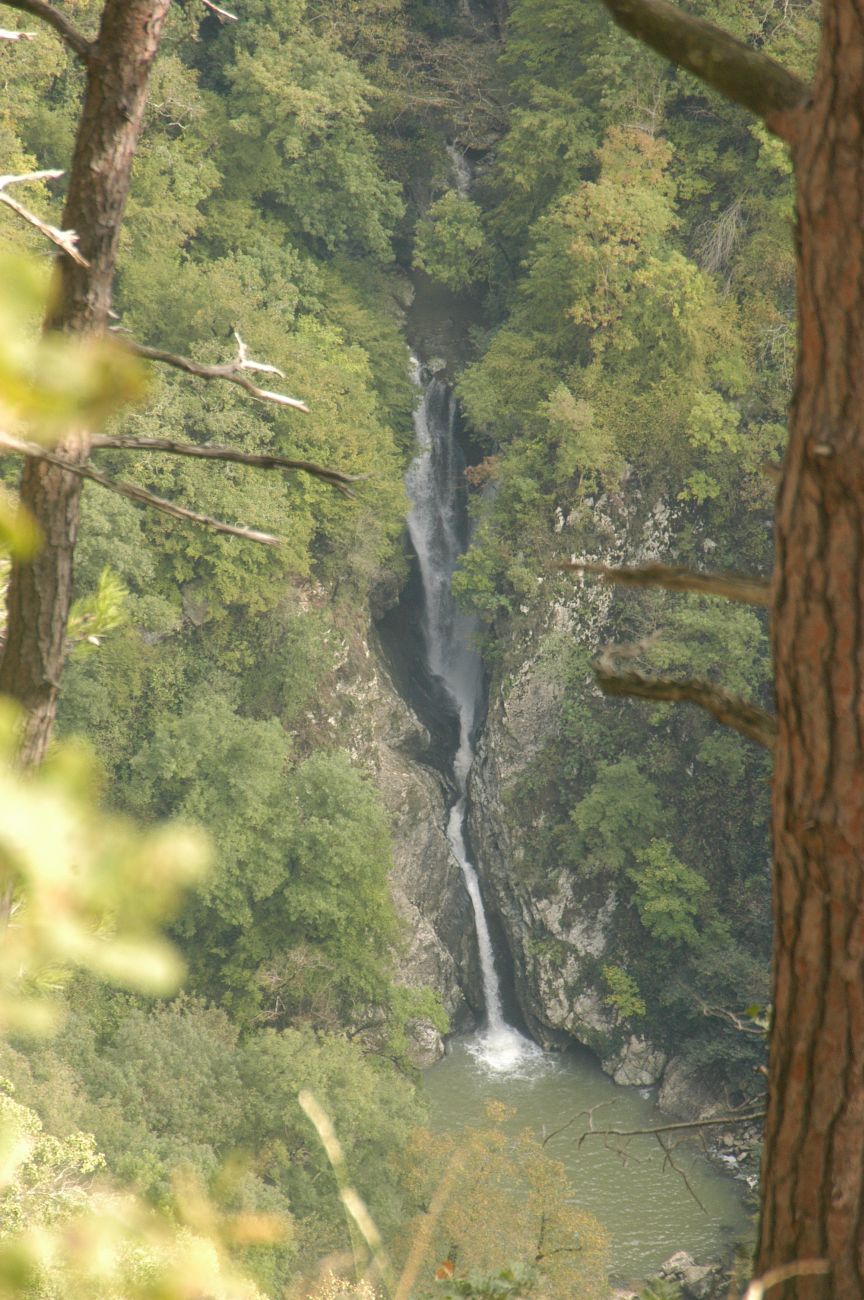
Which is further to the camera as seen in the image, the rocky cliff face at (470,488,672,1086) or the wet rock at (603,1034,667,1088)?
the rocky cliff face at (470,488,672,1086)

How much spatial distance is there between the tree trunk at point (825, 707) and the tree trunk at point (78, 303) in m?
1.75

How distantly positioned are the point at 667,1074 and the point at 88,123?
50.1 feet

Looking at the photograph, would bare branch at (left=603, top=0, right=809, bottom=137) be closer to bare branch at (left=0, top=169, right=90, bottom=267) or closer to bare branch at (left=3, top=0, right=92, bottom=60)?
bare branch at (left=0, top=169, right=90, bottom=267)

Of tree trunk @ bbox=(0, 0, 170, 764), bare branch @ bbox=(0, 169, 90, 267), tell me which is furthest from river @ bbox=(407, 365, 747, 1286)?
bare branch @ bbox=(0, 169, 90, 267)

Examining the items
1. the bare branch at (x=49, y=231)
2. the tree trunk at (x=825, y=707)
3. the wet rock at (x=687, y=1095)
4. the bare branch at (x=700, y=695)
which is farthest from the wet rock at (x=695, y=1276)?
the bare branch at (x=49, y=231)

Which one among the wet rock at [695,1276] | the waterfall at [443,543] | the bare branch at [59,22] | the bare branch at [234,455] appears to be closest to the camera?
the bare branch at [234,455]

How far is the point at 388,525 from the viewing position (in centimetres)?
1744

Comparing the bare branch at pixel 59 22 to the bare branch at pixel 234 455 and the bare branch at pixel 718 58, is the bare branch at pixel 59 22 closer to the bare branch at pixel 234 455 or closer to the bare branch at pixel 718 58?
the bare branch at pixel 234 455

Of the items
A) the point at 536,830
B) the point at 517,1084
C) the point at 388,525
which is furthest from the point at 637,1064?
the point at 388,525

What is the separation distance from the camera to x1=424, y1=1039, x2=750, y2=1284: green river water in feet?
43.4

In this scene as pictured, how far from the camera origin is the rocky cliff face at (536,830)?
55.3 feet

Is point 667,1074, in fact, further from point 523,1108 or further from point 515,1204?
point 515,1204

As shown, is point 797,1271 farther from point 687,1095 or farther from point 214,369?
point 687,1095

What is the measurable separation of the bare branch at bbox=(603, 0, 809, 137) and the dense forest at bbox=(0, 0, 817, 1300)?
12851mm
